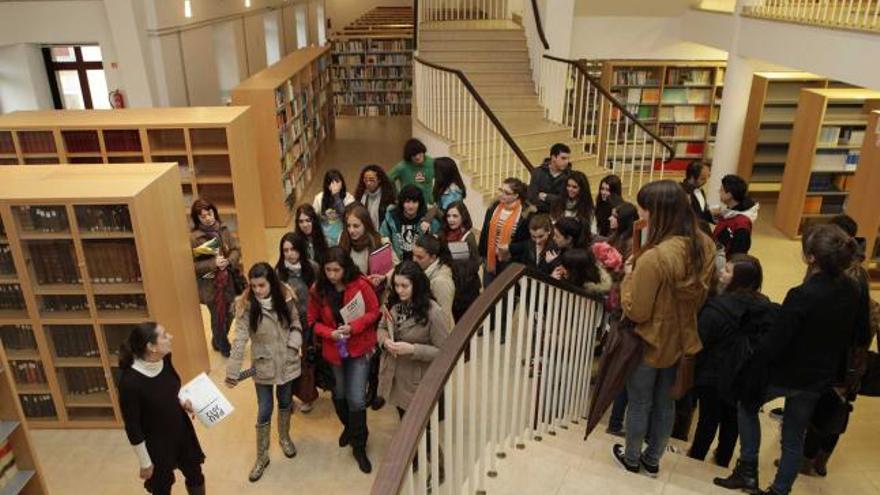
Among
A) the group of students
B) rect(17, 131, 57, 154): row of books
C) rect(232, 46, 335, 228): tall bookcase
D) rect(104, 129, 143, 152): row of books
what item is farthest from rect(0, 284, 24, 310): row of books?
rect(232, 46, 335, 228): tall bookcase

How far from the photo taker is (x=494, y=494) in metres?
2.73

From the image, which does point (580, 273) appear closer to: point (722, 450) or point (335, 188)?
point (722, 450)

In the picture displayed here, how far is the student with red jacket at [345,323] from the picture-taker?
12.1 feet

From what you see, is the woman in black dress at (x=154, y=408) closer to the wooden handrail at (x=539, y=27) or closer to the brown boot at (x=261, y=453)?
the brown boot at (x=261, y=453)

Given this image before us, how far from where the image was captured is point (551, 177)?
5.65 m

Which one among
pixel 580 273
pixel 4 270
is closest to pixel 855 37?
pixel 580 273

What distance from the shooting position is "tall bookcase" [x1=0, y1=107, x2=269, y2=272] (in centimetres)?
586

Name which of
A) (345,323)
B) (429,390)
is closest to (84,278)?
(345,323)

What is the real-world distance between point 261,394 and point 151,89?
5.37 meters

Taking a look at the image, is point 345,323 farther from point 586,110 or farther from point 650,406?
point 586,110

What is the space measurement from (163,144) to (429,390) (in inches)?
205

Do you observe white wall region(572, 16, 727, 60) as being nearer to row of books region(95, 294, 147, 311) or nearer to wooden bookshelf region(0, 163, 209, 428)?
wooden bookshelf region(0, 163, 209, 428)

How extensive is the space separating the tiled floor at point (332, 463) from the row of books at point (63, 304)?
94 cm

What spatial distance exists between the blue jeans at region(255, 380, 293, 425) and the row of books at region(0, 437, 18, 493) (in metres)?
1.29
